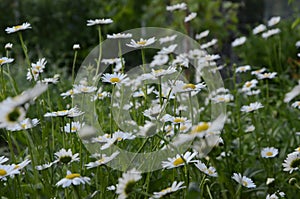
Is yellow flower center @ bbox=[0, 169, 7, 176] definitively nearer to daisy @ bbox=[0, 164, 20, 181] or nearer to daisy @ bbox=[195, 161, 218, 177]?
daisy @ bbox=[0, 164, 20, 181]

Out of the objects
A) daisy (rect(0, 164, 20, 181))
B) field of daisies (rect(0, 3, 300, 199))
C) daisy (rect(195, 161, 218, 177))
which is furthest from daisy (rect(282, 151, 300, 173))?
daisy (rect(0, 164, 20, 181))

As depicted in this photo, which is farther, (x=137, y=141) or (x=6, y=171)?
(x=137, y=141)

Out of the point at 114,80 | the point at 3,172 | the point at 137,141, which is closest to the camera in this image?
the point at 3,172

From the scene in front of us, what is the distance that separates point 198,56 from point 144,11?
314cm

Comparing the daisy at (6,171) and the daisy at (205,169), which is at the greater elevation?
the daisy at (6,171)

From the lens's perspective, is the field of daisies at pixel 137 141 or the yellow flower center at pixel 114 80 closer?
the field of daisies at pixel 137 141

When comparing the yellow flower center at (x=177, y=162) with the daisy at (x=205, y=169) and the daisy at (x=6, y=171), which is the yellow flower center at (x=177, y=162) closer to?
the daisy at (x=205, y=169)

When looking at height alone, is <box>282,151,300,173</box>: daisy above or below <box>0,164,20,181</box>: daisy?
below

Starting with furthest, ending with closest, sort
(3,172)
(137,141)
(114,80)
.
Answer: (137,141), (114,80), (3,172)

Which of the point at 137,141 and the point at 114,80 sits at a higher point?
the point at 114,80

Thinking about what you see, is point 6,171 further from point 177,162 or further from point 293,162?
point 293,162

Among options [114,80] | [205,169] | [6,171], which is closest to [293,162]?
[205,169]

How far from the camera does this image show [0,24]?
4.91m

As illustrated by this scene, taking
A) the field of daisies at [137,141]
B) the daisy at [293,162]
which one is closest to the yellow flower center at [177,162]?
the field of daisies at [137,141]
